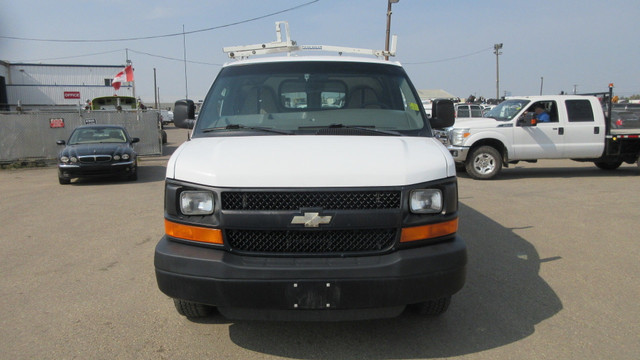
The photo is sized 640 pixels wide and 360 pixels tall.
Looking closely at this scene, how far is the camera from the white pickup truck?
11.8m

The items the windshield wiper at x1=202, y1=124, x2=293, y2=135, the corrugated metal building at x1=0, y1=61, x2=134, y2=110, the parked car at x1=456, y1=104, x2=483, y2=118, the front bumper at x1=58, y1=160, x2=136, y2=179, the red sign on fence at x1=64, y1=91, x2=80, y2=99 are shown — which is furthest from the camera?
the red sign on fence at x1=64, y1=91, x2=80, y2=99

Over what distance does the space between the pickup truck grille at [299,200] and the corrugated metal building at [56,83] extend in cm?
4144

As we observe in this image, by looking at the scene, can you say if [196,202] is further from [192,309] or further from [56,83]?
[56,83]

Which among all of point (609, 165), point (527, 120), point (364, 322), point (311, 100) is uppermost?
point (311, 100)

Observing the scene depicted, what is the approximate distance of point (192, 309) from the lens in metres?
3.67

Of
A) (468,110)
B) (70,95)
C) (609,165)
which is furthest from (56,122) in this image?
(70,95)

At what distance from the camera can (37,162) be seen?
1645cm

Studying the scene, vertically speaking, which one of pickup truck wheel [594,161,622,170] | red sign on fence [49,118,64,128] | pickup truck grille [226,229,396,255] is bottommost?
pickup truck wheel [594,161,622,170]

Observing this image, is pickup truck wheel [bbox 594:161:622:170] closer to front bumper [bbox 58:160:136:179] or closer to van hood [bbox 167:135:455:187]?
van hood [bbox 167:135:455:187]

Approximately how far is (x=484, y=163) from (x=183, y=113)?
894 centimetres

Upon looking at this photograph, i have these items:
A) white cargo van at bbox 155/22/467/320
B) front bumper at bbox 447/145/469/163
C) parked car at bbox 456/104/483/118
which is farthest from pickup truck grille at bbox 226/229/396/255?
parked car at bbox 456/104/483/118

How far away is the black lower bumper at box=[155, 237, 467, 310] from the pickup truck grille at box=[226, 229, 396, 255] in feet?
0.20

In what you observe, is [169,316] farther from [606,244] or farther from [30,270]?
[606,244]

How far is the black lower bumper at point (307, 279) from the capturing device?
9.62 ft
